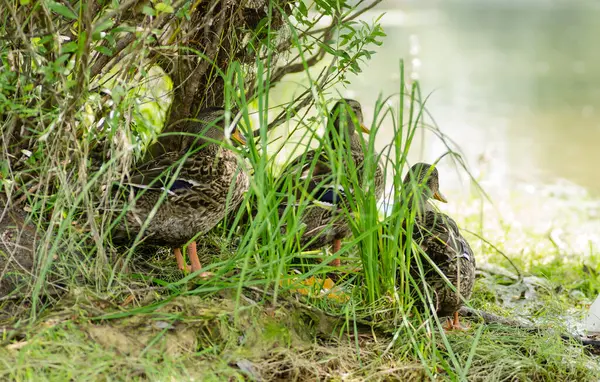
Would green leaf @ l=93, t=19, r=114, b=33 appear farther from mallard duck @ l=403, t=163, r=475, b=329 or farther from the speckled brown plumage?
the speckled brown plumage

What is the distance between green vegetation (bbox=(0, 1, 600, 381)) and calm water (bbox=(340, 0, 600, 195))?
191 cm

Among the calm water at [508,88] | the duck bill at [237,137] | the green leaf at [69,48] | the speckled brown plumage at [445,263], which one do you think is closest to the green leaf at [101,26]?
the green leaf at [69,48]

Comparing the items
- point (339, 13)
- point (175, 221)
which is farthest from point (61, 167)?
point (339, 13)

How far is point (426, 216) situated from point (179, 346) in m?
1.55

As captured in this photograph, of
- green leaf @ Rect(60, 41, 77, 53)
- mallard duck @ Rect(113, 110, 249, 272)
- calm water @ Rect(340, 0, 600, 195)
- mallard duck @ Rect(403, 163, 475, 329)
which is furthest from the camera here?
calm water @ Rect(340, 0, 600, 195)

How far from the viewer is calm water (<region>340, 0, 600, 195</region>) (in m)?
9.14

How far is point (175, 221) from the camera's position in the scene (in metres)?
4.22

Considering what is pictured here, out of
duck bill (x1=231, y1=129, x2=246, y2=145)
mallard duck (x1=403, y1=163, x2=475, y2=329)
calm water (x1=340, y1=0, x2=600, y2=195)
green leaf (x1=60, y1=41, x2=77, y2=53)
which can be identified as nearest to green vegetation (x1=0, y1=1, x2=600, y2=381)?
green leaf (x1=60, y1=41, x2=77, y2=53)

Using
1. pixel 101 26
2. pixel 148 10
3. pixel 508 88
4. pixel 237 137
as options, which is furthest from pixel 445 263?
pixel 508 88

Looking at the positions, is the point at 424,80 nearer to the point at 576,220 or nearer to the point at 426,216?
the point at 576,220

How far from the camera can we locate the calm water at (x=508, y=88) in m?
9.14

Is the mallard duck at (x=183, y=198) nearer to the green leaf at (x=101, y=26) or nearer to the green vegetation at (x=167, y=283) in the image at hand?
the green vegetation at (x=167, y=283)

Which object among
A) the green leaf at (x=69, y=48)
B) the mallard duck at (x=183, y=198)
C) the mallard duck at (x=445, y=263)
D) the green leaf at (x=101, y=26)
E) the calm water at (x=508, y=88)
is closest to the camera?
the green leaf at (x=101, y=26)

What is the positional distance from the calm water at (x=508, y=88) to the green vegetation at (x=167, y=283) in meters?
1.91
